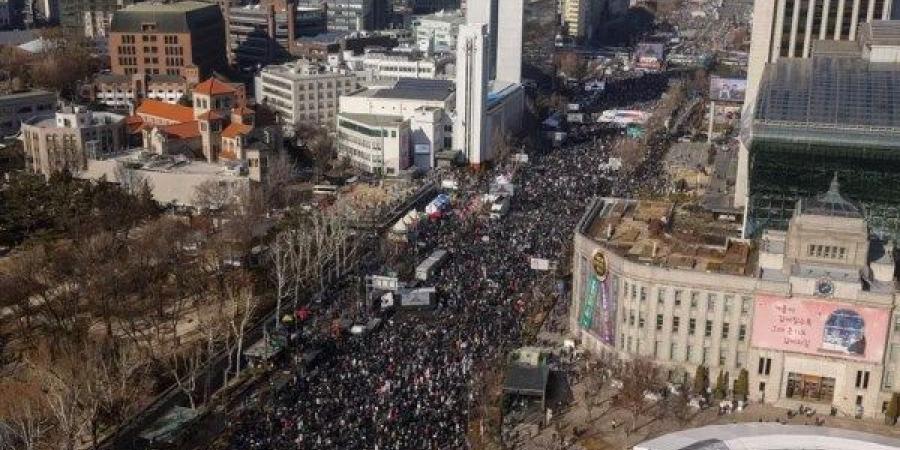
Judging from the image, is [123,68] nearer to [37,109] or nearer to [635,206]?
[37,109]

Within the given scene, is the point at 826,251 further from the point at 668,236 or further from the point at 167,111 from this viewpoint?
the point at 167,111

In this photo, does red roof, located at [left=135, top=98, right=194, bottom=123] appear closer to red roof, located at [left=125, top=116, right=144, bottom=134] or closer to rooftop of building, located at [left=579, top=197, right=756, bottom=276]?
red roof, located at [left=125, top=116, right=144, bottom=134]

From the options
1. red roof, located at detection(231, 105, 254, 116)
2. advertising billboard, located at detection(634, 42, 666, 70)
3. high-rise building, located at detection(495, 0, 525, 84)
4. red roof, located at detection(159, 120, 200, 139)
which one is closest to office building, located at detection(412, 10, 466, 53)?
high-rise building, located at detection(495, 0, 525, 84)

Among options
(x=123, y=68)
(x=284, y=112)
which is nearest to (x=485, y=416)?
(x=284, y=112)

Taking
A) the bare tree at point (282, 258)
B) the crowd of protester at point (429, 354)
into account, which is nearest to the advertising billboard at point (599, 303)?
the crowd of protester at point (429, 354)

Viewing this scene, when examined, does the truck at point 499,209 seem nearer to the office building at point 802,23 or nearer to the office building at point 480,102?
the office building at point 480,102

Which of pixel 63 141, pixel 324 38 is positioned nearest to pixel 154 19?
pixel 324 38
